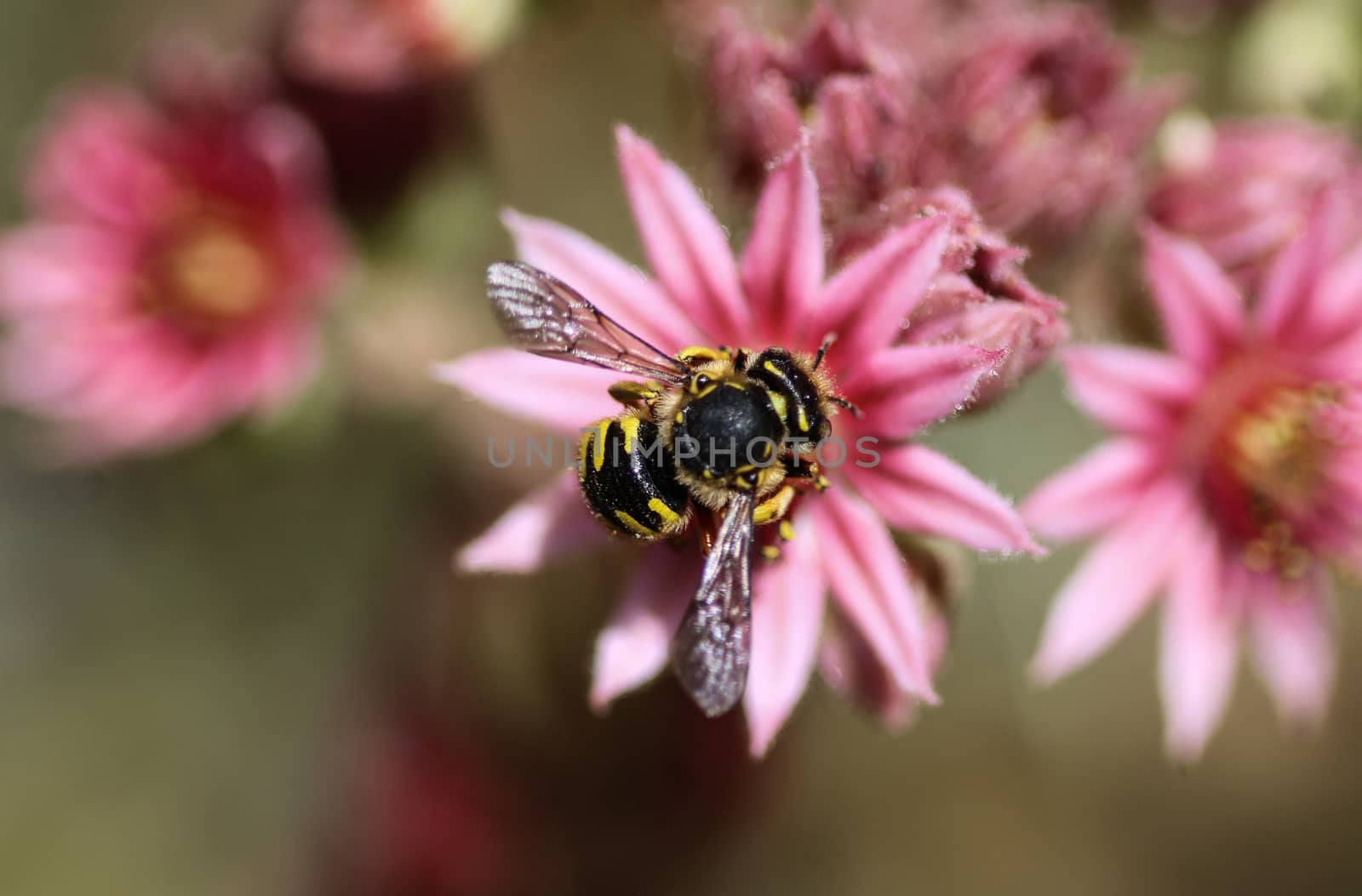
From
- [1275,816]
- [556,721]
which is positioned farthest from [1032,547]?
[1275,816]

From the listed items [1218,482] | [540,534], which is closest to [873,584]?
[540,534]

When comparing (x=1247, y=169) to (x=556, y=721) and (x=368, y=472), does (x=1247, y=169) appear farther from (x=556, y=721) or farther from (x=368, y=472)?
(x=368, y=472)

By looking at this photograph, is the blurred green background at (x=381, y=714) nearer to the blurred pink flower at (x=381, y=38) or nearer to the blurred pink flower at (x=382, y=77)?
the blurred pink flower at (x=382, y=77)

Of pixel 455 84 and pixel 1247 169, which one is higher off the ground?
pixel 455 84

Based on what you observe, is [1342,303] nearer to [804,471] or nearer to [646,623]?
[804,471]

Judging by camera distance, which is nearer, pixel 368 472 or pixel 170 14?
pixel 368 472

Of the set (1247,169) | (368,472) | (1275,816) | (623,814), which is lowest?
(1275,816)

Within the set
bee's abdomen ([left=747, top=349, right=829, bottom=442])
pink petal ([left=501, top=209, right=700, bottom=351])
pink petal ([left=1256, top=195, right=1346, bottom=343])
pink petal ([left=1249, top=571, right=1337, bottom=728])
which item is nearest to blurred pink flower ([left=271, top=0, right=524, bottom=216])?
pink petal ([left=501, top=209, right=700, bottom=351])

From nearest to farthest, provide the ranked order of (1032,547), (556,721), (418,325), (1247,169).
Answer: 1. (1032,547)
2. (1247,169)
3. (418,325)
4. (556,721)
